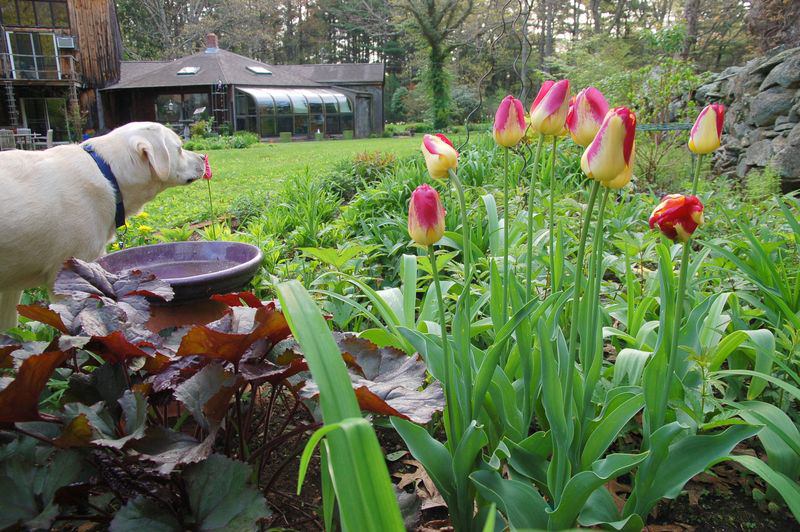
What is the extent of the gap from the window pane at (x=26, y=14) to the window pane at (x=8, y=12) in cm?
18

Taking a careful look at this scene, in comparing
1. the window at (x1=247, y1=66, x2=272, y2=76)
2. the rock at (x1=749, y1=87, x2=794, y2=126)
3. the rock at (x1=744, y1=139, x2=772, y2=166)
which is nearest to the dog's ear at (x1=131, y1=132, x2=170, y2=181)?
the rock at (x1=744, y1=139, x2=772, y2=166)

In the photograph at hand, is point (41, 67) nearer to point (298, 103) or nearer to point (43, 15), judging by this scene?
point (43, 15)

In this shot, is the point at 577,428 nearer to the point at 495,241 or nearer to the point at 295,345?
the point at 295,345

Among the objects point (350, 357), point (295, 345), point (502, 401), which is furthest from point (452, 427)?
point (295, 345)

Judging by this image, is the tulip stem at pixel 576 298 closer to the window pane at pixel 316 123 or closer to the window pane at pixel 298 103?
the window pane at pixel 298 103

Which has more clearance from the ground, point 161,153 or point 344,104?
point 344,104

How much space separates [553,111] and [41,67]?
27.7 meters

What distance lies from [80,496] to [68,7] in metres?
27.9

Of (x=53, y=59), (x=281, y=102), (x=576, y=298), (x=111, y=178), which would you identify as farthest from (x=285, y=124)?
(x=576, y=298)

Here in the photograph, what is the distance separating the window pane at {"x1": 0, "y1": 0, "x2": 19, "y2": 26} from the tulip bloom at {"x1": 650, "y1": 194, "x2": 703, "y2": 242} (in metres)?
28.5

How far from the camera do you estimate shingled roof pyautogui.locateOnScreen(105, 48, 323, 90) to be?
25.8m

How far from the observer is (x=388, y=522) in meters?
0.67

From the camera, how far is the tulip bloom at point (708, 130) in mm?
1246

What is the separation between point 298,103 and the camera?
27953 millimetres
